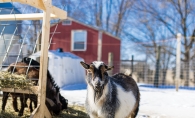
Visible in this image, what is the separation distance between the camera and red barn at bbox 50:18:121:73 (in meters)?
17.4

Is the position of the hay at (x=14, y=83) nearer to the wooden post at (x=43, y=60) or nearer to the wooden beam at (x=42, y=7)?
the wooden post at (x=43, y=60)

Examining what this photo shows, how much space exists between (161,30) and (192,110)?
1690 centimetres

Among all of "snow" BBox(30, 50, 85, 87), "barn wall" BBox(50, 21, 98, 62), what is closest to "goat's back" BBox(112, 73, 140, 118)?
"snow" BBox(30, 50, 85, 87)

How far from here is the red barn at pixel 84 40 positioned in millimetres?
17422

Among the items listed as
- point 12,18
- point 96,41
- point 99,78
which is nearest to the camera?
point 99,78

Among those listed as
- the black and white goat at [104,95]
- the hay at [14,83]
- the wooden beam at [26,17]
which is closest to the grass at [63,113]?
the hay at [14,83]

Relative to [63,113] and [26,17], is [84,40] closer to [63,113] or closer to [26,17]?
[63,113]

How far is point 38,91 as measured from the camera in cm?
464

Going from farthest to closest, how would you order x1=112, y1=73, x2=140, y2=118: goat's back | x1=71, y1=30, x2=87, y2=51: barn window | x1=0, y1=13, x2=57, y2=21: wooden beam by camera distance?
x1=71, y1=30, x2=87, y2=51: barn window → x1=0, y1=13, x2=57, y2=21: wooden beam → x1=112, y1=73, x2=140, y2=118: goat's back

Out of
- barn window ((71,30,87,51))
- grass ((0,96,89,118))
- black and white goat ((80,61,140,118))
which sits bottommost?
grass ((0,96,89,118))

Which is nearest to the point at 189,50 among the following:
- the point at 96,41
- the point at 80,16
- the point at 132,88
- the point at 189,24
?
the point at 189,24

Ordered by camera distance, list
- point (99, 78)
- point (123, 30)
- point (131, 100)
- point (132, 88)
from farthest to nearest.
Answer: point (123, 30) < point (132, 88) < point (131, 100) < point (99, 78)

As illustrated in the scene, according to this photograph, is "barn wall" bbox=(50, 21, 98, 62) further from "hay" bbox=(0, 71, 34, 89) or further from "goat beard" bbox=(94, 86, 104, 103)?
Answer: "goat beard" bbox=(94, 86, 104, 103)

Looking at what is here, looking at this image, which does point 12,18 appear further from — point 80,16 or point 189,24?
point 80,16
